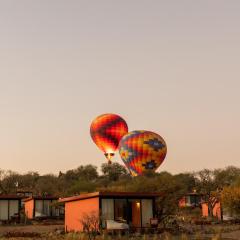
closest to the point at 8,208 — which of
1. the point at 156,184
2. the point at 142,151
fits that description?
the point at 156,184

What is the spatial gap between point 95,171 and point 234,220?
84.6 meters

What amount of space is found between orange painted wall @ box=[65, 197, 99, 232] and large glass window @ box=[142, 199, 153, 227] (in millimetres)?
3943

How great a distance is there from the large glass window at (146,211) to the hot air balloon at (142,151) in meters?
37.3

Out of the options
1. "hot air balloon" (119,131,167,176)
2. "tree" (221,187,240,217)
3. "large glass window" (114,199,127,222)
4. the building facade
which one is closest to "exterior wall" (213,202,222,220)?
"hot air balloon" (119,131,167,176)

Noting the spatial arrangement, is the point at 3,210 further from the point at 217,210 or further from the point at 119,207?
the point at 217,210

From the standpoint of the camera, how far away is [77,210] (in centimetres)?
3797

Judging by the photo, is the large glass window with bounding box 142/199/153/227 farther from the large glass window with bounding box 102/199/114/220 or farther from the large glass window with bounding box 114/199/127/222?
the large glass window with bounding box 102/199/114/220

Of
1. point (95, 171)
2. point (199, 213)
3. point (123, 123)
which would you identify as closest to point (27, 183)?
point (95, 171)

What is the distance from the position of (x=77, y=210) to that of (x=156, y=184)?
9.73 metres

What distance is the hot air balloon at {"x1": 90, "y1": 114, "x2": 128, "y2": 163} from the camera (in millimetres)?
83375

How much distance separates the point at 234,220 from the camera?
4853cm

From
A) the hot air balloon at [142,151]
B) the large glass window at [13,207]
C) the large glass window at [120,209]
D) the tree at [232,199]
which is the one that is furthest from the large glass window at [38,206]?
the tree at [232,199]

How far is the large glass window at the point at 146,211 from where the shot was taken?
35219mm

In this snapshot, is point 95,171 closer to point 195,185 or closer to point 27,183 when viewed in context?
point 27,183
